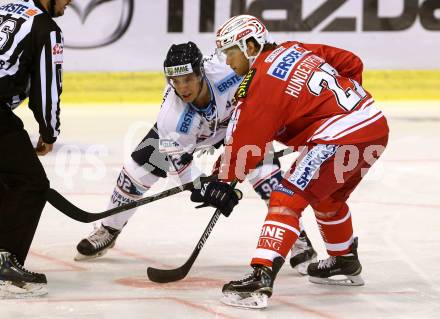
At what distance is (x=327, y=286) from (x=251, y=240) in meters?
0.79

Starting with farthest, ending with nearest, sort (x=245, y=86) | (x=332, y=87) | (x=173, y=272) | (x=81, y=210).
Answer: (x=81, y=210)
(x=173, y=272)
(x=332, y=87)
(x=245, y=86)

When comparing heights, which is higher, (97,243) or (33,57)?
(33,57)

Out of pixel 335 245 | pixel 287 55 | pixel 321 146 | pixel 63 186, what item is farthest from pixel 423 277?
pixel 63 186

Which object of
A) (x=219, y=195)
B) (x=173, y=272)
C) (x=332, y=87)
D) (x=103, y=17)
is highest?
(x=332, y=87)

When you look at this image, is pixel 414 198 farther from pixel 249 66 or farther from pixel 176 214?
pixel 249 66

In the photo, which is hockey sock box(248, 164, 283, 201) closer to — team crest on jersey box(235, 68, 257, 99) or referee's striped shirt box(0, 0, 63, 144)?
team crest on jersey box(235, 68, 257, 99)

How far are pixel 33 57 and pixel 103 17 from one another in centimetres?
499

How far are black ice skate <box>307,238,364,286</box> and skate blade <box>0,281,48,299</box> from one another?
1090 mm

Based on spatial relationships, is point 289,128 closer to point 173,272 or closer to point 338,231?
point 338,231

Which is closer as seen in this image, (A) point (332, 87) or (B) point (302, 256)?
(A) point (332, 87)

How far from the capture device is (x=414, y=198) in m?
5.91

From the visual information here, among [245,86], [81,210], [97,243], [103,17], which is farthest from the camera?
[103,17]

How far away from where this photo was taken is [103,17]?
883cm

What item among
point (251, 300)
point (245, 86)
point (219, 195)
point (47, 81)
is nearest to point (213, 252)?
point (219, 195)
